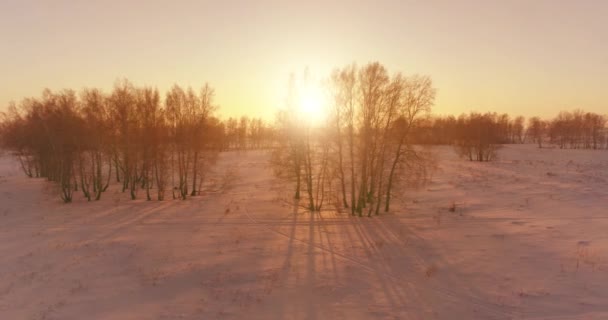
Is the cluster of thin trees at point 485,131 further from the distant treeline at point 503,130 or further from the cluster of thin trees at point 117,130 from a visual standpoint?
the cluster of thin trees at point 117,130

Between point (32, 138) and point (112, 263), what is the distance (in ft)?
89.1

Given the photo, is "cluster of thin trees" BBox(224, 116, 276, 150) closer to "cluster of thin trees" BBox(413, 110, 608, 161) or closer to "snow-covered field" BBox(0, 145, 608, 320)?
"cluster of thin trees" BBox(413, 110, 608, 161)

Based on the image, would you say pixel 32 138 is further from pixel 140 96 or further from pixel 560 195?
pixel 560 195

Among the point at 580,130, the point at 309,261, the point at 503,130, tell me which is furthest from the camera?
the point at 503,130

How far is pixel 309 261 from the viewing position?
15.7m

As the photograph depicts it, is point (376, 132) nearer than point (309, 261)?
No

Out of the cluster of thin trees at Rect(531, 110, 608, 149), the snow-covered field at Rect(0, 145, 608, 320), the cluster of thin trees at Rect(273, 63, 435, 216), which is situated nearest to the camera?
the snow-covered field at Rect(0, 145, 608, 320)

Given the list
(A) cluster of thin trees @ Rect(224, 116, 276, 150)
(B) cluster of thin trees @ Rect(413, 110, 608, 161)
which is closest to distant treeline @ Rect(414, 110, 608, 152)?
(B) cluster of thin trees @ Rect(413, 110, 608, 161)

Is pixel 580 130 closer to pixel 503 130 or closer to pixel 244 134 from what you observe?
pixel 503 130

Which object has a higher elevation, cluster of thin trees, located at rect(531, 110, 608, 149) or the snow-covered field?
cluster of thin trees, located at rect(531, 110, 608, 149)

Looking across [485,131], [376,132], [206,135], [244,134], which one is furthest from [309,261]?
[244,134]

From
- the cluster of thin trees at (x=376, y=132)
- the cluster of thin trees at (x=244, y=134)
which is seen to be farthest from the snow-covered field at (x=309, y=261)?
the cluster of thin trees at (x=244, y=134)

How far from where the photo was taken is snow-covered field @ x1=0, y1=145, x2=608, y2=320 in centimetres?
1131

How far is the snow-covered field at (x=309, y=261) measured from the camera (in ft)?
37.1
